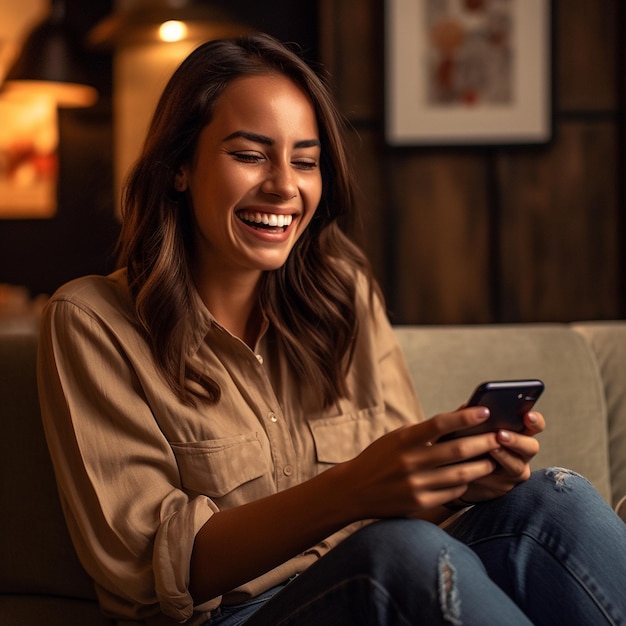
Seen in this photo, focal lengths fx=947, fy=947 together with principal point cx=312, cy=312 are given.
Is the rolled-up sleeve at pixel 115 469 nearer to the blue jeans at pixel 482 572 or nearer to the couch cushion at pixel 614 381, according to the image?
the blue jeans at pixel 482 572

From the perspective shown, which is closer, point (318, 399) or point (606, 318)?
point (318, 399)

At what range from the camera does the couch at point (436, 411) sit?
1.65m

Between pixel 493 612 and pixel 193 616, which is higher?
pixel 493 612

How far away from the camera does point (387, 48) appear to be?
3438 millimetres

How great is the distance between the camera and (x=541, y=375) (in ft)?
6.47

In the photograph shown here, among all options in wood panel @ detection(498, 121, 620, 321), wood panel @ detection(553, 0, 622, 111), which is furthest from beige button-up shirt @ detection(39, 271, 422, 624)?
wood panel @ detection(553, 0, 622, 111)

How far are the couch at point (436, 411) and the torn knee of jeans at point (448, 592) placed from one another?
0.70 meters

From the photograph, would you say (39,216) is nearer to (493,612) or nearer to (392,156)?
(392,156)

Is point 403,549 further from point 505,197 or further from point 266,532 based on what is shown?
point 505,197

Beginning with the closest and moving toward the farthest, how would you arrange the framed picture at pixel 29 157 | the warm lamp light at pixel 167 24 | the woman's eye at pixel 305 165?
the woman's eye at pixel 305 165, the warm lamp light at pixel 167 24, the framed picture at pixel 29 157

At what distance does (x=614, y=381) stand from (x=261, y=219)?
0.91 m

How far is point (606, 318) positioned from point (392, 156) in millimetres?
1009

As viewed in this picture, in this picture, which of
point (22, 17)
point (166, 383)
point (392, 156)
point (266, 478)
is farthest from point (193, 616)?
point (22, 17)

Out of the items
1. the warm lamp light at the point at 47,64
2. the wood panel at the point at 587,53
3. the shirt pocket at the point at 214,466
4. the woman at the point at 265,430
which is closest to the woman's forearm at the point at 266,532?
the woman at the point at 265,430
